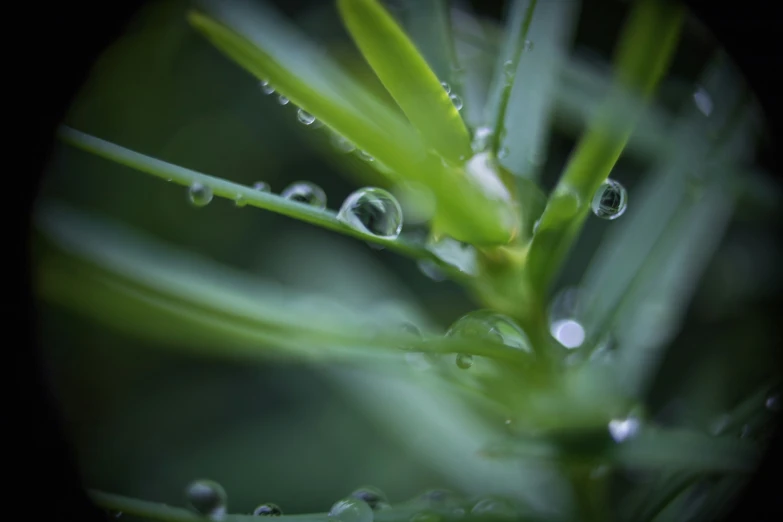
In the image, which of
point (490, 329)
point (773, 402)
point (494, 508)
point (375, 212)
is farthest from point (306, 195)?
point (773, 402)

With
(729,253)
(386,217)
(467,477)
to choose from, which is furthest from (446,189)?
(729,253)

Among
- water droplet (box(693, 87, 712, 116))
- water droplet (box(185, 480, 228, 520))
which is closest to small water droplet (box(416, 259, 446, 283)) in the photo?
water droplet (box(185, 480, 228, 520))

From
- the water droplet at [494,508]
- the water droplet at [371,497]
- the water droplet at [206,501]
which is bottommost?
the water droplet at [206,501]

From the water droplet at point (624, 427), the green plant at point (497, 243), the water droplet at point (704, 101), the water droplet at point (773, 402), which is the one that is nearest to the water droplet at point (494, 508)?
the green plant at point (497, 243)

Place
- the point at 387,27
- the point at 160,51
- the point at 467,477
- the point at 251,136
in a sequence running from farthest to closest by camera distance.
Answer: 1. the point at 251,136
2. the point at 160,51
3. the point at 467,477
4. the point at 387,27

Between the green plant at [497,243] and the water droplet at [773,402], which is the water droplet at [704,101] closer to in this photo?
the green plant at [497,243]

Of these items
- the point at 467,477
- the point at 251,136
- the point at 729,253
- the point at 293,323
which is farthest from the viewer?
the point at 251,136

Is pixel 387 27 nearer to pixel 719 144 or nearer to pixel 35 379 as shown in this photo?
pixel 719 144
